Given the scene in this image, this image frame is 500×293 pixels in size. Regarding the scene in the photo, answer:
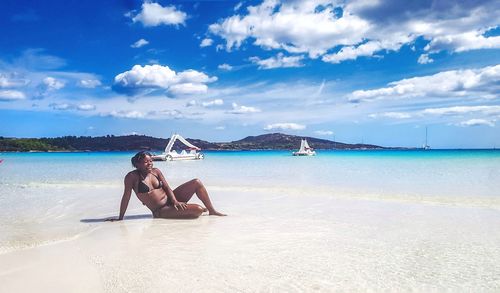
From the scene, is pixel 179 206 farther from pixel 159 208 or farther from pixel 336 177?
pixel 336 177

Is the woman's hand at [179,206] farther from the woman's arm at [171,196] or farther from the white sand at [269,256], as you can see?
the white sand at [269,256]

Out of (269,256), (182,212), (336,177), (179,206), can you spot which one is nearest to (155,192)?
(179,206)

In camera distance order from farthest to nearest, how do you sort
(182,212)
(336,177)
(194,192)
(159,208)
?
(336,177), (194,192), (159,208), (182,212)

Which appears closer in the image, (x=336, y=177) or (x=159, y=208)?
(x=159, y=208)

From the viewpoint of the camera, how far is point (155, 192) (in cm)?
793

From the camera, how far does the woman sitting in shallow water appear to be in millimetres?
7645

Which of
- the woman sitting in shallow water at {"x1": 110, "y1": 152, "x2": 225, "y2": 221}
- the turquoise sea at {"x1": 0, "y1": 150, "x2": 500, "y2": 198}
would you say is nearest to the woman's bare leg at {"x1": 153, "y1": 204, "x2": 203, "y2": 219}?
the woman sitting in shallow water at {"x1": 110, "y1": 152, "x2": 225, "y2": 221}

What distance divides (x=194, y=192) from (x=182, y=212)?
1.98ft

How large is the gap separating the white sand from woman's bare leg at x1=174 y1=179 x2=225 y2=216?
39cm

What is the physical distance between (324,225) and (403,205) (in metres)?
3.75

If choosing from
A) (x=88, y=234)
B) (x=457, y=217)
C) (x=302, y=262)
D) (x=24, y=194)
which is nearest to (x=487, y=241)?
(x=457, y=217)

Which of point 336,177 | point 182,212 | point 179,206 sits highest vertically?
point 179,206

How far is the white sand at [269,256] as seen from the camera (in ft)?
13.3

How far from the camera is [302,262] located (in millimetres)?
4793
